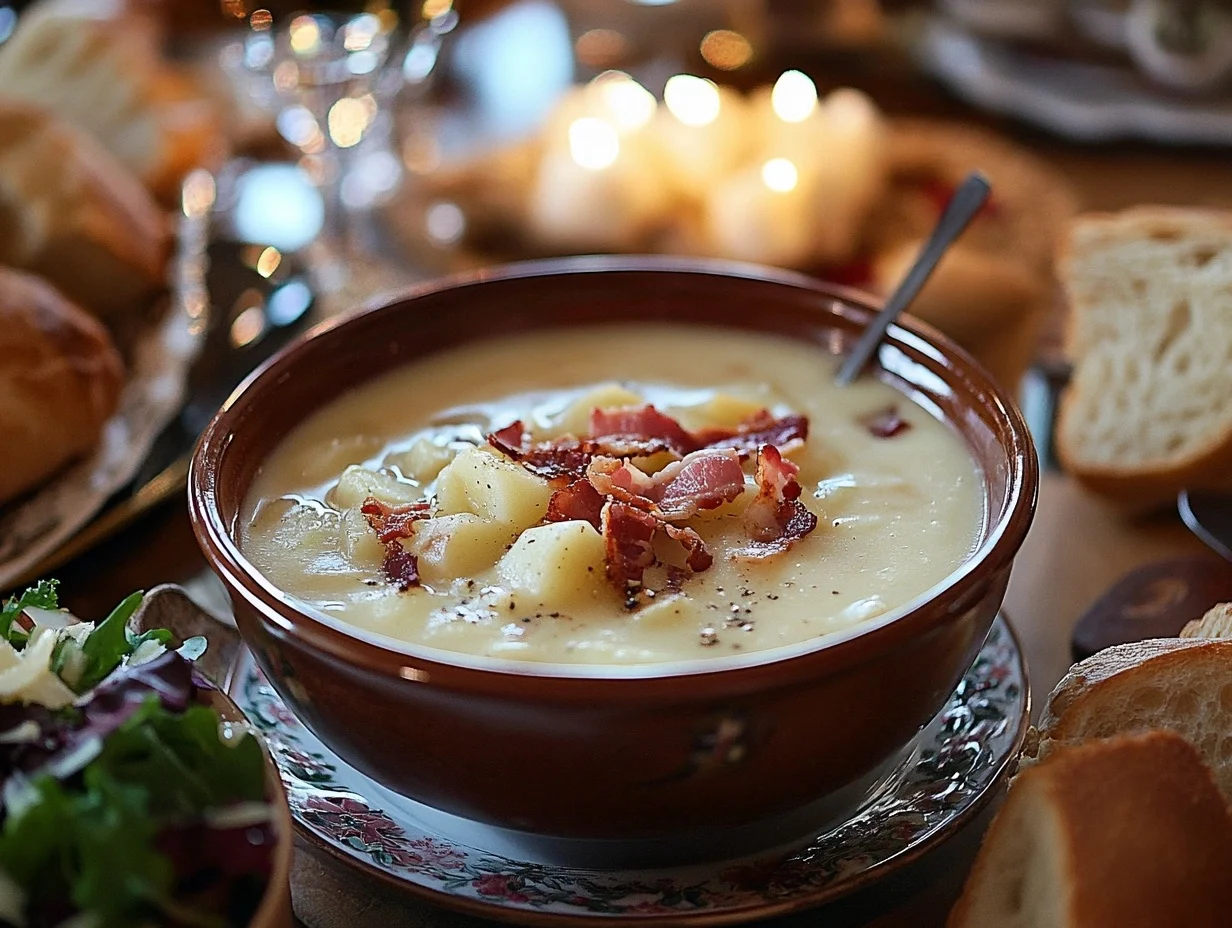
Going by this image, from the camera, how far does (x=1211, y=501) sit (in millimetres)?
2127

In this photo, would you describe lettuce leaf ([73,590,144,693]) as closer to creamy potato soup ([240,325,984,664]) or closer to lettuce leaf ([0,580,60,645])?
lettuce leaf ([0,580,60,645])

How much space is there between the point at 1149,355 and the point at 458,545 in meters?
1.41

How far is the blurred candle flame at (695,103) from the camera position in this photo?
3430mm

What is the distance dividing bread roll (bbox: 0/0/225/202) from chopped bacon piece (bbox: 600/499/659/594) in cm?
209

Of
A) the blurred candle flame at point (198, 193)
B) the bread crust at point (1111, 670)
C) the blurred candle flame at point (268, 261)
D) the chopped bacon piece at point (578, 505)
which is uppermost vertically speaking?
the chopped bacon piece at point (578, 505)

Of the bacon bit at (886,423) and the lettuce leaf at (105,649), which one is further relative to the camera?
the bacon bit at (886,423)

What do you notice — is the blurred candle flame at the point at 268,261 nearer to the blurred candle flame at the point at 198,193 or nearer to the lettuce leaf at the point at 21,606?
the blurred candle flame at the point at 198,193

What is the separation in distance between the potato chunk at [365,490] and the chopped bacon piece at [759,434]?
0.41 meters

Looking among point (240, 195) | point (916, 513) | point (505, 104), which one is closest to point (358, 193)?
point (240, 195)

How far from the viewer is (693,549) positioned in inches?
63.7

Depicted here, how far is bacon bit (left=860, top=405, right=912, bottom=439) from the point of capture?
1.94 m

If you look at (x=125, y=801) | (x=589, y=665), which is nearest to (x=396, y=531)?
(x=589, y=665)

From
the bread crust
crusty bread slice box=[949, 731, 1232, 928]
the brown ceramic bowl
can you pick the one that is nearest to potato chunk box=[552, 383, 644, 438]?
the brown ceramic bowl

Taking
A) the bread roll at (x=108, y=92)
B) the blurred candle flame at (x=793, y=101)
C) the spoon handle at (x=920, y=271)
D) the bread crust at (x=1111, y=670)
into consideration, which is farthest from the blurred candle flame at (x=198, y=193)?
the bread crust at (x=1111, y=670)
